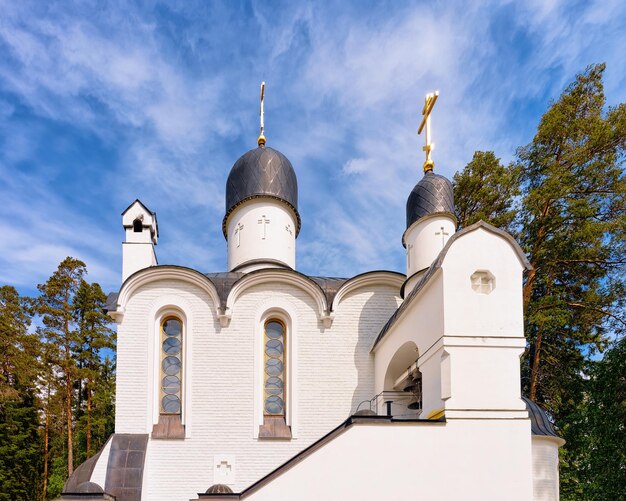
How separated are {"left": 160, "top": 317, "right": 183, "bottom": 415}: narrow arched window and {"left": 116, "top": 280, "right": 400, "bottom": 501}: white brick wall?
0.25 metres

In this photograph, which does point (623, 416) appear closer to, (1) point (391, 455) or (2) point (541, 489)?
(2) point (541, 489)

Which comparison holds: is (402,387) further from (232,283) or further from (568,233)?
(568,233)

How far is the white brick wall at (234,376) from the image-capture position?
1117cm

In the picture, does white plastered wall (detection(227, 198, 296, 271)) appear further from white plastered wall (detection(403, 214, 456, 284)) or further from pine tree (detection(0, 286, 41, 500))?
pine tree (detection(0, 286, 41, 500))

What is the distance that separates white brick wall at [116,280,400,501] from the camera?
36.7ft

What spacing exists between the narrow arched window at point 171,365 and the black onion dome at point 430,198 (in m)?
4.88

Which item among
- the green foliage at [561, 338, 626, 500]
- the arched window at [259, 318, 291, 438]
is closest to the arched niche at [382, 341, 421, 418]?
the arched window at [259, 318, 291, 438]

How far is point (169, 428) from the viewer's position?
1131 cm

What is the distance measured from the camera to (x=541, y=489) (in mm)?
10000

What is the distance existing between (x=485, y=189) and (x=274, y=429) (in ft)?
33.6

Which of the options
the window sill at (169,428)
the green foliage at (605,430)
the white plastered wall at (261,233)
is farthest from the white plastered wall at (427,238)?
the green foliage at (605,430)

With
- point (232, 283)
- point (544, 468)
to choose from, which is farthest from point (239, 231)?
point (544, 468)

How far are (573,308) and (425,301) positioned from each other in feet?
33.6

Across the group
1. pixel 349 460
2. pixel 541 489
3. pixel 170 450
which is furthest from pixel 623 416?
pixel 170 450
